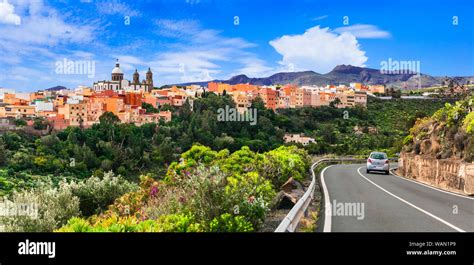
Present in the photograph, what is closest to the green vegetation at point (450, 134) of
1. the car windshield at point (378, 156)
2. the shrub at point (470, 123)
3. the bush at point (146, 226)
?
the shrub at point (470, 123)

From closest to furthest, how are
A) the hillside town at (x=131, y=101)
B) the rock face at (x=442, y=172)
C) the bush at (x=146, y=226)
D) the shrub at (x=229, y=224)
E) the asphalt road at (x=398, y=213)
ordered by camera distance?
the bush at (x=146, y=226), the shrub at (x=229, y=224), the asphalt road at (x=398, y=213), the rock face at (x=442, y=172), the hillside town at (x=131, y=101)

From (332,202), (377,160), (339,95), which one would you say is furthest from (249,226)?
(339,95)

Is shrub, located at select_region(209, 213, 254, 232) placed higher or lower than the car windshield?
higher

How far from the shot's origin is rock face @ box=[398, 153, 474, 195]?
12523 millimetres

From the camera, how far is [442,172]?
15.2m

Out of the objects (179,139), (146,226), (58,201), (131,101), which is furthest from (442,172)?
(131,101)

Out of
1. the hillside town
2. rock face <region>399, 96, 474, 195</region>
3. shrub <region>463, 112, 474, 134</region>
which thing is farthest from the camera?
the hillside town

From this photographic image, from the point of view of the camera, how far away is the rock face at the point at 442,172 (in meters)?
12.5

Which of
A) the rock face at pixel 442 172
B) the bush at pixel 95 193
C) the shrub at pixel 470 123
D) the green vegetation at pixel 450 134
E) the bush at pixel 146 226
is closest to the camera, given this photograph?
the bush at pixel 146 226

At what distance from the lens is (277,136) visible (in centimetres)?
5391

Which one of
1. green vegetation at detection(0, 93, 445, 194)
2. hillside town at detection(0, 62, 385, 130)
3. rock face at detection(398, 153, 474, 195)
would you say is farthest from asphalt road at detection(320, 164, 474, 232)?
hillside town at detection(0, 62, 385, 130)

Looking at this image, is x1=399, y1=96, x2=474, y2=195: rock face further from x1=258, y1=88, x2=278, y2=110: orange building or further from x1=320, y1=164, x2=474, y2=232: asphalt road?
x1=258, y1=88, x2=278, y2=110: orange building

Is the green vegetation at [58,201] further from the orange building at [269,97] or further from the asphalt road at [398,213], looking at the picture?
the orange building at [269,97]
